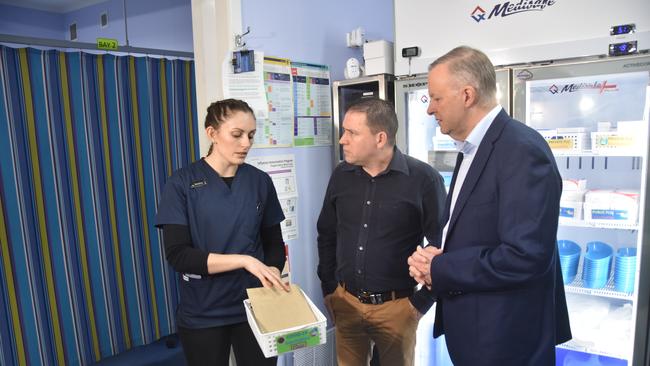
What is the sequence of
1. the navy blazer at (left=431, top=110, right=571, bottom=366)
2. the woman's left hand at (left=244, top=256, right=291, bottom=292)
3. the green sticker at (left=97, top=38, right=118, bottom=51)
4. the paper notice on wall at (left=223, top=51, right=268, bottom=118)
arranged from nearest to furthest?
the navy blazer at (left=431, top=110, right=571, bottom=366)
the woman's left hand at (left=244, top=256, right=291, bottom=292)
the paper notice on wall at (left=223, top=51, right=268, bottom=118)
the green sticker at (left=97, top=38, right=118, bottom=51)

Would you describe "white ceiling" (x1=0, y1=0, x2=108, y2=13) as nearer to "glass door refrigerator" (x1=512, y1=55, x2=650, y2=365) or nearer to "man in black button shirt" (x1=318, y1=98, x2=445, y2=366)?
"man in black button shirt" (x1=318, y1=98, x2=445, y2=366)

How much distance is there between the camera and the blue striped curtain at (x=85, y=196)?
105 inches

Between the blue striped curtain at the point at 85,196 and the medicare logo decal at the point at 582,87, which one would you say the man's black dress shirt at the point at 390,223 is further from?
the blue striped curtain at the point at 85,196

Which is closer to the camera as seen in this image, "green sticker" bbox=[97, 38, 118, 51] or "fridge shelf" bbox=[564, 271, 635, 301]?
"fridge shelf" bbox=[564, 271, 635, 301]

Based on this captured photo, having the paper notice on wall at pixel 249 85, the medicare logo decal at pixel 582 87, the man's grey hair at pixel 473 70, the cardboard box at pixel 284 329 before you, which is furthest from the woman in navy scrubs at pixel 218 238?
the medicare logo decal at pixel 582 87

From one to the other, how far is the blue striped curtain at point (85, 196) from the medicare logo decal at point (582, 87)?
2314 millimetres

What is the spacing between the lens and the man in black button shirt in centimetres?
208

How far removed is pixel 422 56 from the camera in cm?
250

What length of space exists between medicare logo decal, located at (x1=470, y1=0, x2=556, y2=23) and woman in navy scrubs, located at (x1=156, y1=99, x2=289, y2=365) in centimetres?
130

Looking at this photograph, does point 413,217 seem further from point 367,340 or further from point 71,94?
point 71,94

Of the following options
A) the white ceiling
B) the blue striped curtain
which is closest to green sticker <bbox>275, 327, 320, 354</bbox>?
the blue striped curtain

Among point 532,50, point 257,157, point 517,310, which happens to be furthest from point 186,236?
point 532,50

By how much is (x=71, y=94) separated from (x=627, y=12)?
2966 mm

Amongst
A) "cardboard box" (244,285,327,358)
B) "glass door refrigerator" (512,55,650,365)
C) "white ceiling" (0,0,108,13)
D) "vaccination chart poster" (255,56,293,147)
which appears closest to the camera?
"cardboard box" (244,285,327,358)
